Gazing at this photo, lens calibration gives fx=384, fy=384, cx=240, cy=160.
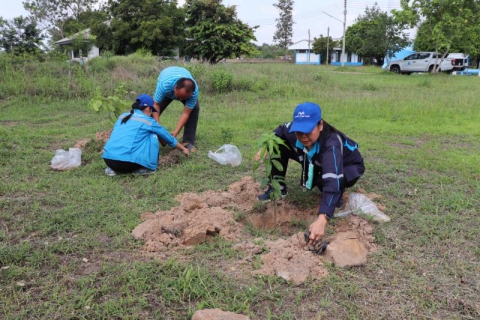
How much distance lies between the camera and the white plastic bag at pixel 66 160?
4.33 m

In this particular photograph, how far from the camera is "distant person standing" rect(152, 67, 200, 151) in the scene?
189 inches

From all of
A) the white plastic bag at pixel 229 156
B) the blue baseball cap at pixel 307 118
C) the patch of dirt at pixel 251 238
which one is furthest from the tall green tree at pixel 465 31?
the blue baseball cap at pixel 307 118

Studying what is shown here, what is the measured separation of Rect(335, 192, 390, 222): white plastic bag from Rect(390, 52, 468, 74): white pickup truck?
2167cm

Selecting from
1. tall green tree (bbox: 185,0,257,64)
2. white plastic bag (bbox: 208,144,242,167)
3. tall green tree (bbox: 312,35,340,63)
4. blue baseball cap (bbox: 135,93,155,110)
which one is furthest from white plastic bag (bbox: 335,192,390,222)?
tall green tree (bbox: 312,35,340,63)

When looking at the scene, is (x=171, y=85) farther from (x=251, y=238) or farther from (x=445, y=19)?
(x=445, y=19)

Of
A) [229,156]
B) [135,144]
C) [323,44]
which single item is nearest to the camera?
[135,144]

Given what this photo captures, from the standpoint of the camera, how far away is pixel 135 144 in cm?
404

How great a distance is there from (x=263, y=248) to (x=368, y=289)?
716mm

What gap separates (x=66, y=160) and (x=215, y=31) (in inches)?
819

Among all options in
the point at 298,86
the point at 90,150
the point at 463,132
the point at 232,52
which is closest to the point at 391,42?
the point at 232,52

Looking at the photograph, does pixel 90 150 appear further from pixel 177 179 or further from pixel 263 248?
pixel 263 248

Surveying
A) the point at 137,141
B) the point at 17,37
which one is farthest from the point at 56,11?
the point at 137,141

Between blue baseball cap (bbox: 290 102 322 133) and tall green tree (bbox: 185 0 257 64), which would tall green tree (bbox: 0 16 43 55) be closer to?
tall green tree (bbox: 185 0 257 64)

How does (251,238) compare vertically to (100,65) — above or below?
below
